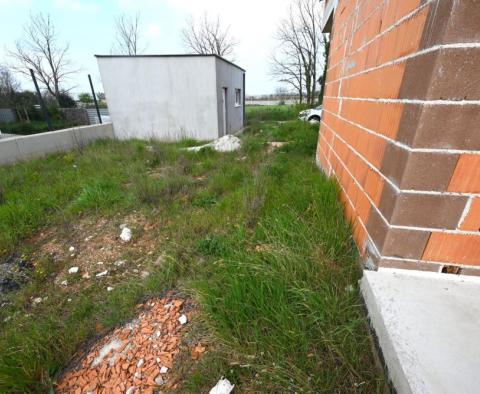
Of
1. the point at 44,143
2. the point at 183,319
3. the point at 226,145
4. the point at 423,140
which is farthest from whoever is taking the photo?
the point at 226,145

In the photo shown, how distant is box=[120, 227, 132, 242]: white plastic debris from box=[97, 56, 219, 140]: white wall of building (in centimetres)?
677

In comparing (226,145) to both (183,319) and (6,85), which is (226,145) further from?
(6,85)

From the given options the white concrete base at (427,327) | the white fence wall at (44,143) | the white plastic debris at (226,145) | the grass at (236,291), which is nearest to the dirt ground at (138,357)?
the grass at (236,291)

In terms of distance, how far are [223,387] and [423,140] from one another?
1.41 meters

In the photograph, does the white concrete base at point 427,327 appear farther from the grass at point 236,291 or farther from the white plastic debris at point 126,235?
the white plastic debris at point 126,235

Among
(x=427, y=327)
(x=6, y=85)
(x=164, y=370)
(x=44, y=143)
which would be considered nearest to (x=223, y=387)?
(x=164, y=370)

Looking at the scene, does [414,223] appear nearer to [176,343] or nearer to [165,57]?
[176,343]

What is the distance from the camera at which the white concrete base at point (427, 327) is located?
771 millimetres

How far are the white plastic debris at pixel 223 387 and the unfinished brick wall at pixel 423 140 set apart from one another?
95 cm

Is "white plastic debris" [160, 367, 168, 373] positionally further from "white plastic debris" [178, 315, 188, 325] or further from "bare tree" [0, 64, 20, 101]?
"bare tree" [0, 64, 20, 101]

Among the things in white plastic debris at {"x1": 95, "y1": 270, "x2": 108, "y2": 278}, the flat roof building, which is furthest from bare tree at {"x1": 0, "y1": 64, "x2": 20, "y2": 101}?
white plastic debris at {"x1": 95, "y1": 270, "x2": 108, "y2": 278}

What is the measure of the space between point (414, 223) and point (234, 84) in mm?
12114

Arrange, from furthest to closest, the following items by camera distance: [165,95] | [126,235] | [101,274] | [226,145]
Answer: [165,95] < [226,145] < [126,235] < [101,274]

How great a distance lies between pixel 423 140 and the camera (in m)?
0.92
